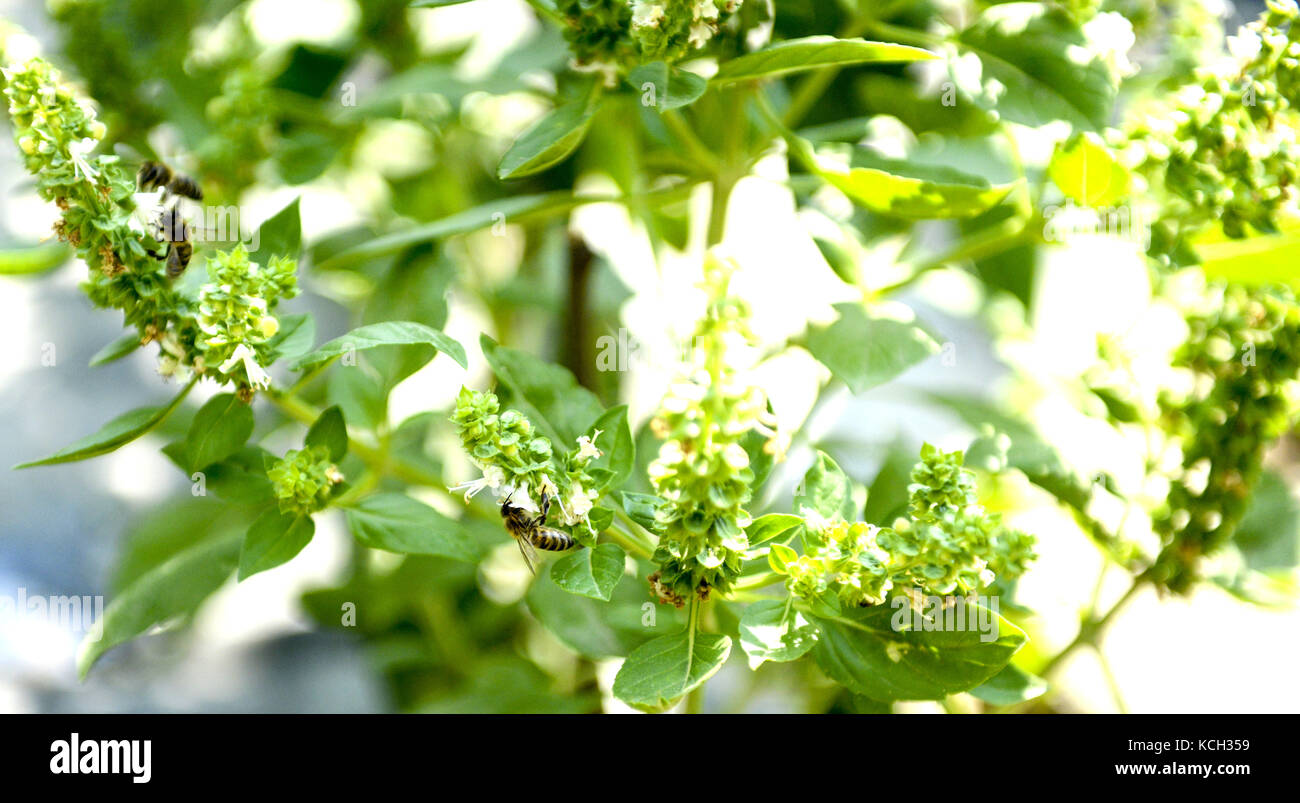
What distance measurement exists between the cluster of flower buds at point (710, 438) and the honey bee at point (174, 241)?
1.03 ft

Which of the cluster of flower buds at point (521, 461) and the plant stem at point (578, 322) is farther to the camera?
the plant stem at point (578, 322)

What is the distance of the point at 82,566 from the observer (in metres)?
1.24

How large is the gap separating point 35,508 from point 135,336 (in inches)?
30.3

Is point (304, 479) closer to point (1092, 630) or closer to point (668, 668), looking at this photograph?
point (668, 668)

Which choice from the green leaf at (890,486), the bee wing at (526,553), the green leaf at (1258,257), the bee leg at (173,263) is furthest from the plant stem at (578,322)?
the green leaf at (1258,257)

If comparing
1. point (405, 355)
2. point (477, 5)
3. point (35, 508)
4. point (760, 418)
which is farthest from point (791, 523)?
point (35, 508)

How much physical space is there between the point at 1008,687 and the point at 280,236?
0.53m

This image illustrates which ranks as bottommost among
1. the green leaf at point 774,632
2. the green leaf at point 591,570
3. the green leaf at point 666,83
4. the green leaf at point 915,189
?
the green leaf at point 774,632

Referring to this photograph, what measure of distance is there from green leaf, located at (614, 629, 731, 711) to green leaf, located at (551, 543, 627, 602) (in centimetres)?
5

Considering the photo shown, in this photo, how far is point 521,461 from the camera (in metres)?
0.54

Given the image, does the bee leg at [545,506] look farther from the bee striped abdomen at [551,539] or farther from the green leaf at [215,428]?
the green leaf at [215,428]

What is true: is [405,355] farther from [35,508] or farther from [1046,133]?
[35,508]

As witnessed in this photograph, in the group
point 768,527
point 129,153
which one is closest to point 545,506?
point 768,527

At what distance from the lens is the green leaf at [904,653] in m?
0.56
